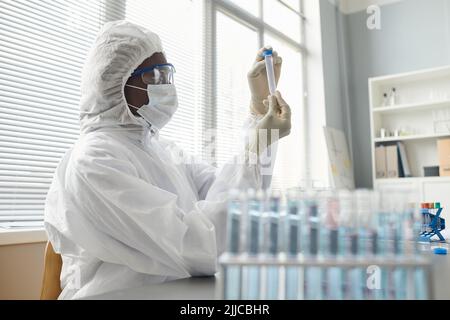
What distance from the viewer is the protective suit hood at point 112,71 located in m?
1.03

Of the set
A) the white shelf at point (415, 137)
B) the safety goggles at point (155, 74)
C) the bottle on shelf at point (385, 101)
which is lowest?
the safety goggles at point (155, 74)

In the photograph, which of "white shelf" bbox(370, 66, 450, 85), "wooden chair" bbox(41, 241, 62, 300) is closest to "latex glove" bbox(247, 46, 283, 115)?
"wooden chair" bbox(41, 241, 62, 300)

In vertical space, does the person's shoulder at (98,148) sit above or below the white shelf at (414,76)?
below

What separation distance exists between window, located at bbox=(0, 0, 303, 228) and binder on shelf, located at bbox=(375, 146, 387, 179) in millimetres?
981

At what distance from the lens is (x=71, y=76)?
180cm

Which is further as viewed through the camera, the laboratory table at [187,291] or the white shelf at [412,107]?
the white shelf at [412,107]

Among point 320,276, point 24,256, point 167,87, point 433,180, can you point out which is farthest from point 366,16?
point 320,276

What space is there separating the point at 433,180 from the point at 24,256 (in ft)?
9.70

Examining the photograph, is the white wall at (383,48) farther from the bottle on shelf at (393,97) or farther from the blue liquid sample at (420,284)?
the blue liquid sample at (420,284)

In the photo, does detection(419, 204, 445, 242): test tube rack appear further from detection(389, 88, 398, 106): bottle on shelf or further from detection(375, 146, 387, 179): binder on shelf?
detection(389, 88, 398, 106): bottle on shelf

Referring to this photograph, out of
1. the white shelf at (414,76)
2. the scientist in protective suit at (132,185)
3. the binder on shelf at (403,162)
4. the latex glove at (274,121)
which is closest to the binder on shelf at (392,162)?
the binder on shelf at (403,162)

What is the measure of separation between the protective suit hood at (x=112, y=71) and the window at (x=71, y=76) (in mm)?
671

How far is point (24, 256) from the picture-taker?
150 cm

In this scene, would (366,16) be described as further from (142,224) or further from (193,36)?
(142,224)
